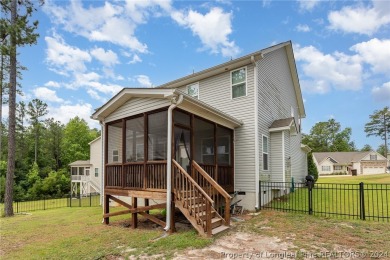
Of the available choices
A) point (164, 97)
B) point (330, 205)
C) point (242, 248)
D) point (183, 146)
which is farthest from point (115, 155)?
point (330, 205)

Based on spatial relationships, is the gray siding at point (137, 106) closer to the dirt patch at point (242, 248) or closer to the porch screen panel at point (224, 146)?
the porch screen panel at point (224, 146)

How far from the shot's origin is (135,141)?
8.99 meters

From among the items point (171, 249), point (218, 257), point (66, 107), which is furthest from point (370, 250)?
point (66, 107)

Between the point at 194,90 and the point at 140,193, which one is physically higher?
the point at 194,90

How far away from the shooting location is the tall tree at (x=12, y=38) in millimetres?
13766

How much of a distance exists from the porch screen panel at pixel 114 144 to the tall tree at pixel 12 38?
757cm

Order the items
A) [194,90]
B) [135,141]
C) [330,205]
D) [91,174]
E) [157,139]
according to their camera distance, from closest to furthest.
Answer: [157,139] → [135,141] → [330,205] → [194,90] → [91,174]

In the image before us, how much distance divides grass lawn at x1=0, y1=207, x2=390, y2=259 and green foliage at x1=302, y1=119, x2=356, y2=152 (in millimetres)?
56295

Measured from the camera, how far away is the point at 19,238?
25.5 feet

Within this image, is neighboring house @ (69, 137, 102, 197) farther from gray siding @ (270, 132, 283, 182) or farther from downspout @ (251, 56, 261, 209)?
downspout @ (251, 56, 261, 209)

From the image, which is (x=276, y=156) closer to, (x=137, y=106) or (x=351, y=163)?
(x=137, y=106)

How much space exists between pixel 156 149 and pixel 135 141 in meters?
0.83

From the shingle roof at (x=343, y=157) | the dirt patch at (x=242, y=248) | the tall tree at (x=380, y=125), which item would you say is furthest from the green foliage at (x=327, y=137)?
the dirt patch at (x=242, y=248)

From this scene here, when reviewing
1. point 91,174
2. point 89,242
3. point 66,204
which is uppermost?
point 89,242
